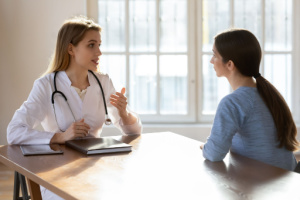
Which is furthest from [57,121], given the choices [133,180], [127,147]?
[133,180]

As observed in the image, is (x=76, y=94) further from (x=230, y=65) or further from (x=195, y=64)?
(x=195, y=64)

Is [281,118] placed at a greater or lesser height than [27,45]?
lesser

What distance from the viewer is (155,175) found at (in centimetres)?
178

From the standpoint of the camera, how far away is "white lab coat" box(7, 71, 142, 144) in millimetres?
2436

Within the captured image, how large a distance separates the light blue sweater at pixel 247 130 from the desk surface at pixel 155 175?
6 centimetres

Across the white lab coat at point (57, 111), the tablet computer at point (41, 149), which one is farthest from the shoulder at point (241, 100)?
the white lab coat at point (57, 111)

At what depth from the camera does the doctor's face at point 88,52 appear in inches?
107

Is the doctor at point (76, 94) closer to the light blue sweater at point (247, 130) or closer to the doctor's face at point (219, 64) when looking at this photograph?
the doctor's face at point (219, 64)

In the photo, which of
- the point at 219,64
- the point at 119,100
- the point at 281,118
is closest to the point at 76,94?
the point at 119,100

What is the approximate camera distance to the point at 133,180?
1.71 meters

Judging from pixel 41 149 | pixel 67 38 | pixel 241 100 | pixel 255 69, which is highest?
pixel 67 38

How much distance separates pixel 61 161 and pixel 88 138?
425mm

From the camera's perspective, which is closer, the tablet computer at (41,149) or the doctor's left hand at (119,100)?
the tablet computer at (41,149)

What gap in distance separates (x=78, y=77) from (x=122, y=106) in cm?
30
